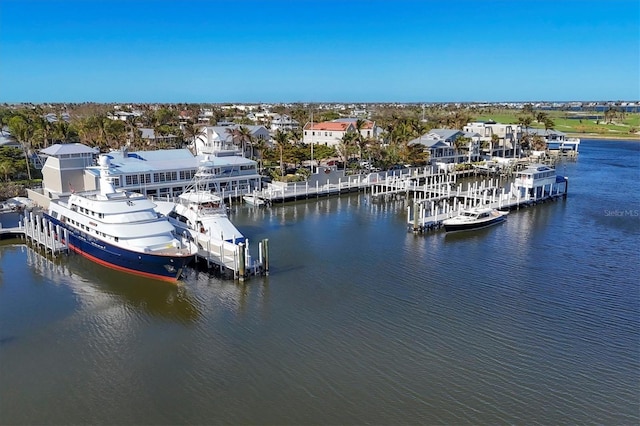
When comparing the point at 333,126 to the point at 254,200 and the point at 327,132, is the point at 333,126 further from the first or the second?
the point at 254,200

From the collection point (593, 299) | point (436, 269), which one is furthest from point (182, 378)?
point (593, 299)

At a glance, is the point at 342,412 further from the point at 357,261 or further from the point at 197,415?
the point at 357,261

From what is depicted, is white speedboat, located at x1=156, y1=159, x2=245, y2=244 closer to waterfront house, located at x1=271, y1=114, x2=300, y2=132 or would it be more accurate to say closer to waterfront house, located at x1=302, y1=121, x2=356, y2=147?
waterfront house, located at x1=302, y1=121, x2=356, y2=147

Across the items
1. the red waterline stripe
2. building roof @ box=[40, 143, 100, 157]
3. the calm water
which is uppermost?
building roof @ box=[40, 143, 100, 157]

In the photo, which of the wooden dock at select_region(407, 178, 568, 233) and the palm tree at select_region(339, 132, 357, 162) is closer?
the wooden dock at select_region(407, 178, 568, 233)

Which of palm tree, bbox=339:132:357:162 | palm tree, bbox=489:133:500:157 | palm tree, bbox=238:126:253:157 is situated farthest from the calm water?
palm tree, bbox=489:133:500:157

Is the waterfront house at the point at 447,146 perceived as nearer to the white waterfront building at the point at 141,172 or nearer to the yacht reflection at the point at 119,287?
the white waterfront building at the point at 141,172
